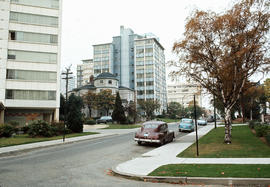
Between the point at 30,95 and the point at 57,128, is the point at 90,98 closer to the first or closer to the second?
the point at 30,95

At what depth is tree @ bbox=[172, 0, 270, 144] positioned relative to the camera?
49.0 ft

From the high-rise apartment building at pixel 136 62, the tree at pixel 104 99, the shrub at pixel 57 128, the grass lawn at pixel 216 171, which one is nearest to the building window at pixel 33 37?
the shrub at pixel 57 128

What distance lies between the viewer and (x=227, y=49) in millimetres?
15773

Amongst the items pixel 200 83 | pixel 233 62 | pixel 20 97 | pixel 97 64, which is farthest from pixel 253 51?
pixel 97 64

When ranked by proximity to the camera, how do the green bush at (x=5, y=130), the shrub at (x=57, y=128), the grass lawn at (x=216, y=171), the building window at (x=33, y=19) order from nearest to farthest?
the grass lawn at (x=216, y=171) < the green bush at (x=5, y=130) < the shrub at (x=57, y=128) < the building window at (x=33, y=19)

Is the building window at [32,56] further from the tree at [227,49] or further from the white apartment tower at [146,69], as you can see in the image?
the white apartment tower at [146,69]

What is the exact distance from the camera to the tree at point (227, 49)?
1494 cm

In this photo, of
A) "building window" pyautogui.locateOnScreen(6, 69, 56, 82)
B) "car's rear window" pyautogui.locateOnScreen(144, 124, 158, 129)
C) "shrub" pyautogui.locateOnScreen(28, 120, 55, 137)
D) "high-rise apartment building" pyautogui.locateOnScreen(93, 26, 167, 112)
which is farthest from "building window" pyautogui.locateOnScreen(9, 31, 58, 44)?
"high-rise apartment building" pyautogui.locateOnScreen(93, 26, 167, 112)

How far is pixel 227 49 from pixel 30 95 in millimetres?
32694

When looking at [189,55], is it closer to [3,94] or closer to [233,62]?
[233,62]

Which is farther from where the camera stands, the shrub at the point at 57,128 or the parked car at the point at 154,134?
the shrub at the point at 57,128

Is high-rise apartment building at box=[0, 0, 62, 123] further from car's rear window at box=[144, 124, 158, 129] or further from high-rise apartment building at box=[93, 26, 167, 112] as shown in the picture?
high-rise apartment building at box=[93, 26, 167, 112]

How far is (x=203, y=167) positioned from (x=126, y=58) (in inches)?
3828

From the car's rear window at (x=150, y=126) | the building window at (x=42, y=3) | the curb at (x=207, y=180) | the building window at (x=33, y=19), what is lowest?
the curb at (x=207, y=180)
